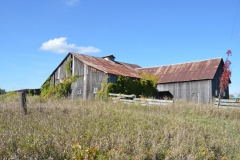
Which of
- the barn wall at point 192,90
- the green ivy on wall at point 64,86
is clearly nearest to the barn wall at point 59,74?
the green ivy on wall at point 64,86

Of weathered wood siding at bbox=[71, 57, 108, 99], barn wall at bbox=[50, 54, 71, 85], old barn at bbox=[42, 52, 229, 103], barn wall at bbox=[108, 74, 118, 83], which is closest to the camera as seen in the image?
barn wall at bbox=[108, 74, 118, 83]

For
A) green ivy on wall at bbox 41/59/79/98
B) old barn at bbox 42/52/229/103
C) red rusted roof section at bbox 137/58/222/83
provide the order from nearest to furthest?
1. old barn at bbox 42/52/229/103
2. red rusted roof section at bbox 137/58/222/83
3. green ivy on wall at bbox 41/59/79/98

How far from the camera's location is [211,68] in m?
29.0

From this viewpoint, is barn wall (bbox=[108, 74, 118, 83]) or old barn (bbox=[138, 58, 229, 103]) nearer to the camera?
barn wall (bbox=[108, 74, 118, 83])

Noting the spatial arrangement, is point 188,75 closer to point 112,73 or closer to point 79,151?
point 112,73

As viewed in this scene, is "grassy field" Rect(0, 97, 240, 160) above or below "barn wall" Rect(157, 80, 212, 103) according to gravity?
below

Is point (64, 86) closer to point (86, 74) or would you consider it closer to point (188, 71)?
point (86, 74)

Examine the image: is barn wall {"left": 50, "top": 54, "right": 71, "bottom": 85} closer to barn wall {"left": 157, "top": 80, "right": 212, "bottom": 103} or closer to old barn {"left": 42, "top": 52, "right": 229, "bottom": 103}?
old barn {"left": 42, "top": 52, "right": 229, "bottom": 103}

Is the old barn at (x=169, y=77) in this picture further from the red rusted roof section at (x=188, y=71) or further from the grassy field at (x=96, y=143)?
the grassy field at (x=96, y=143)

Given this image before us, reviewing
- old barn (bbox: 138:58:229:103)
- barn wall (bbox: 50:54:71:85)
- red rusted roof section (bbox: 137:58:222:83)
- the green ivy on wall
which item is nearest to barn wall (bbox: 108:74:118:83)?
the green ivy on wall

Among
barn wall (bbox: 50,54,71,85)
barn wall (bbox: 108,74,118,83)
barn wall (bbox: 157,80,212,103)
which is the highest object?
barn wall (bbox: 50,54,71,85)

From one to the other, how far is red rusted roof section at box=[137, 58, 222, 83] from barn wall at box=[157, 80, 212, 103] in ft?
1.95

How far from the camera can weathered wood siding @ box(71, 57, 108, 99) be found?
26750mm

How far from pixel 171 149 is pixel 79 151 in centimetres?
248
